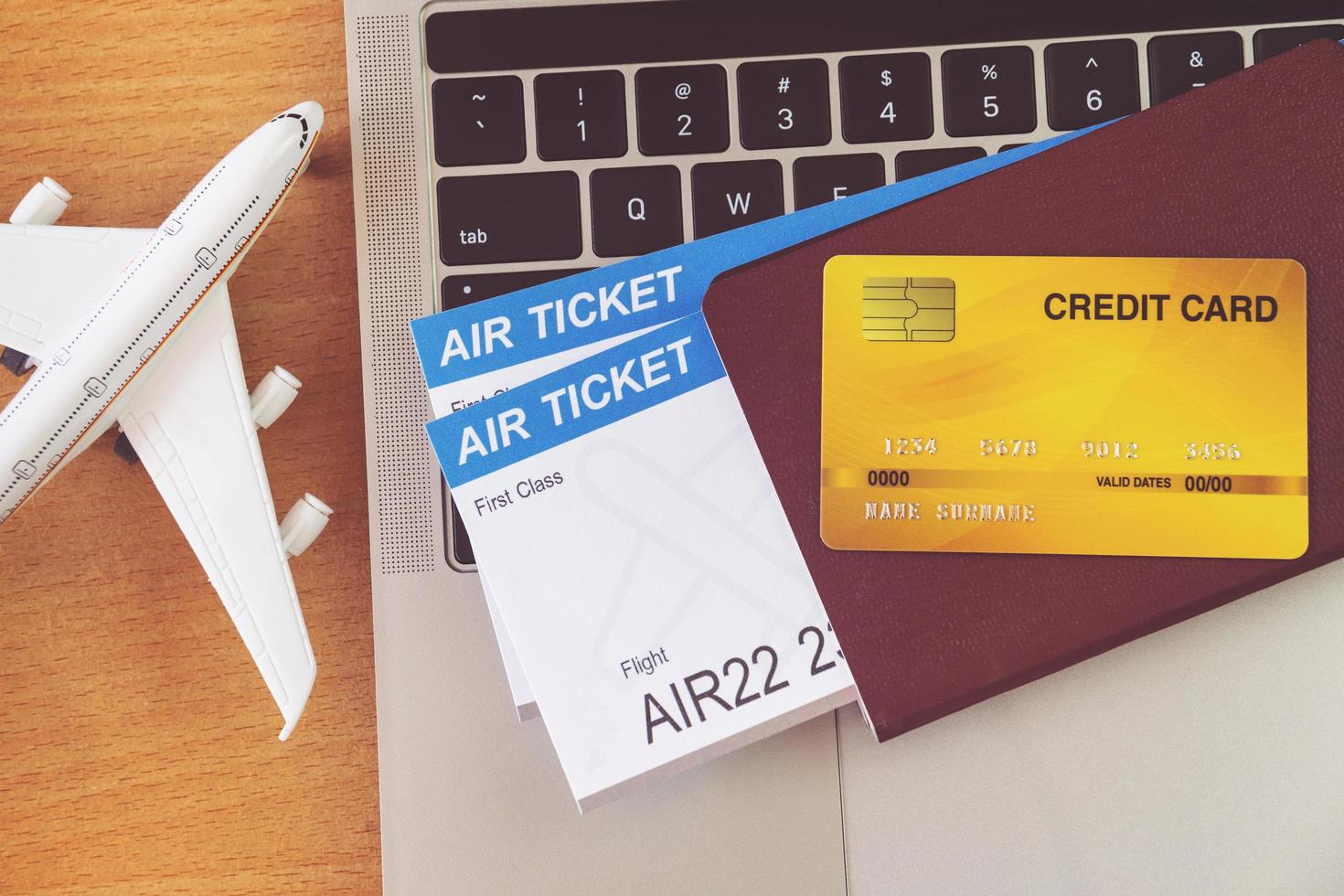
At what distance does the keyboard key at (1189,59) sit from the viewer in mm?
367

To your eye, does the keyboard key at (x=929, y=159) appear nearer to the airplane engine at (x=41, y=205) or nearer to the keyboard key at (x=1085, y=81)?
the keyboard key at (x=1085, y=81)

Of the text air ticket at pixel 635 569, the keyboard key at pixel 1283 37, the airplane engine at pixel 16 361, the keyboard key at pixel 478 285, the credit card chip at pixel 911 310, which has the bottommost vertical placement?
the text air ticket at pixel 635 569

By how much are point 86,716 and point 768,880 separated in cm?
35

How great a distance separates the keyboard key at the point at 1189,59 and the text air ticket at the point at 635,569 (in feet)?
0.78

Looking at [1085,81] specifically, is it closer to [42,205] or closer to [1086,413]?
A: [1086,413]

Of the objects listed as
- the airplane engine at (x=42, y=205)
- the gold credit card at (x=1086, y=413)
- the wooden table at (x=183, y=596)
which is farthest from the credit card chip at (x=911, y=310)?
the airplane engine at (x=42, y=205)

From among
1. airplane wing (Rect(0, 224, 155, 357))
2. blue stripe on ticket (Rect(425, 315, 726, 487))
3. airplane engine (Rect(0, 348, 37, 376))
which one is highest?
airplane wing (Rect(0, 224, 155, 357))

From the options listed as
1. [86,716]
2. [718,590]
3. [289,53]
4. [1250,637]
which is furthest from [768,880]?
[289,53]

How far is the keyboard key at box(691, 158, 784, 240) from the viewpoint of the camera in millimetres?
366

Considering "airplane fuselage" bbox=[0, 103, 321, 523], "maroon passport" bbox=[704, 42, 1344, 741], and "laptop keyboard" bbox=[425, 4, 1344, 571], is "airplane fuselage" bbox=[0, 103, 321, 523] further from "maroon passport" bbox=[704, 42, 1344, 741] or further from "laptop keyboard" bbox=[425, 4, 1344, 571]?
"maroon passport" bbox=[704, 42, 1344, 741]

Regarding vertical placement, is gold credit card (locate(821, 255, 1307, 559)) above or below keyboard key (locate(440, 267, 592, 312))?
below

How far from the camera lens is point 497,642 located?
0.37m

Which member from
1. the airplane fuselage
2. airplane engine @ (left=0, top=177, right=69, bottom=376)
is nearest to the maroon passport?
the airplane fuselage

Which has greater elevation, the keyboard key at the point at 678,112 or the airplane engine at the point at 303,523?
the keyboard key at the point at 678,112
